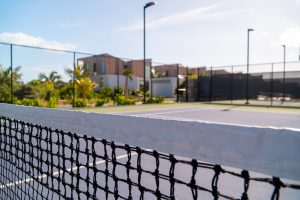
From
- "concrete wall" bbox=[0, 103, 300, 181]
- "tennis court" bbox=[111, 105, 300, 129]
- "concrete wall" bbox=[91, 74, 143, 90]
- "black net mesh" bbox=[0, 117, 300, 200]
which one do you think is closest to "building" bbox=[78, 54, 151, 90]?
"concrete wall" bbox=[91, 74, 143, 90]

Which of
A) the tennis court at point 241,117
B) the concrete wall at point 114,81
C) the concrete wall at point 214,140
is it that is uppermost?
the concrete wall at point 114,81

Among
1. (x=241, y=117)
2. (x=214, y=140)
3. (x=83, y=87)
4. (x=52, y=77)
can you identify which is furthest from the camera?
(x=52, y=77)

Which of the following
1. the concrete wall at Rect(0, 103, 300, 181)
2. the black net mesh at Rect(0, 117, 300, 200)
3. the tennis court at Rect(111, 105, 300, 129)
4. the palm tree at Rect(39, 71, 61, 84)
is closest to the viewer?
the concrete wall at Rect(0, 103, 300, 181)

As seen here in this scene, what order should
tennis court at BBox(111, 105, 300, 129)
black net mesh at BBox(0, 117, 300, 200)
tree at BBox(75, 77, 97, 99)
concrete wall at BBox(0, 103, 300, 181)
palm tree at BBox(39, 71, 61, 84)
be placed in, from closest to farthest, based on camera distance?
concrete wall at BBox(0, 103, 300, 181) → black net mesh at BBox(0, 117, 300, 200) → tennis court at BBox(111, 105, 300, 129) → tree at BBox(75, 77, 97, 99) → palm tree at BBox(39, 71, 61, 84)

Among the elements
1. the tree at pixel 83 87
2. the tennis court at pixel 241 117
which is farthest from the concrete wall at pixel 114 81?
the tennis court at pixel 241 117

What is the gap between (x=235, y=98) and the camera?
3114 cm

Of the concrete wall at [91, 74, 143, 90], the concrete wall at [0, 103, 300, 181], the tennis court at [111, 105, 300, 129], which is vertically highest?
the concrete wall at [91, 74, 143, 90]

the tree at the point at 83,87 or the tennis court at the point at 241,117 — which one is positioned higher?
the tree at the point at 83,87

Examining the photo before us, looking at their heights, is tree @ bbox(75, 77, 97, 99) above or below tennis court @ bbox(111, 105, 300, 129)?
above

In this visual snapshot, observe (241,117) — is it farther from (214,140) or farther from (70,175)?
(214,140)

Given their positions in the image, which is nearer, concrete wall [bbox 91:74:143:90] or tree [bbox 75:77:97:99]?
tree [bbox 75:77:97:99]

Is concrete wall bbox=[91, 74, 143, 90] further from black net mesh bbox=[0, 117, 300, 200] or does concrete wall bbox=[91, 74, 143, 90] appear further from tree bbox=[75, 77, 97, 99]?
black net mesh bbox=[0, 117, 300, 200]

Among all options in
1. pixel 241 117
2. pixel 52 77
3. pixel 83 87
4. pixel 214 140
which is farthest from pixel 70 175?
pixel 52 77

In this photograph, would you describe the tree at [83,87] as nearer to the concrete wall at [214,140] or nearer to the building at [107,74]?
the building at [107,74]
